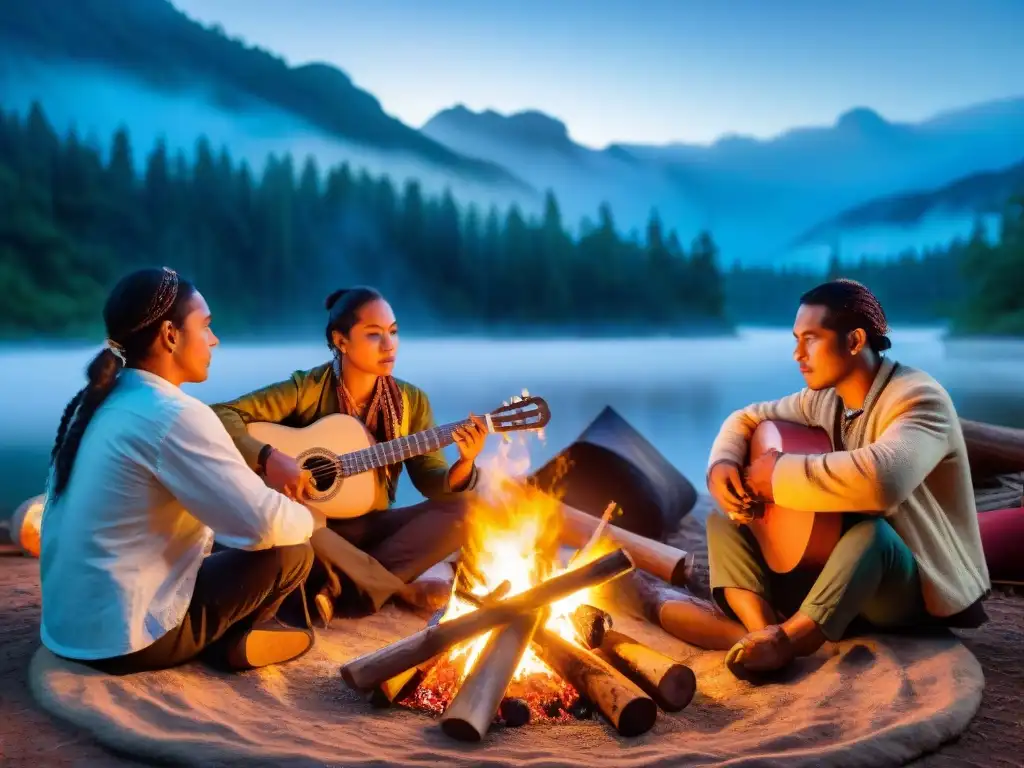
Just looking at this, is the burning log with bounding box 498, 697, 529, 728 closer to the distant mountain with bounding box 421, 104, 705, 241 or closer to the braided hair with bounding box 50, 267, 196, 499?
the braided hair with bounding box 50, 267, 196, 499

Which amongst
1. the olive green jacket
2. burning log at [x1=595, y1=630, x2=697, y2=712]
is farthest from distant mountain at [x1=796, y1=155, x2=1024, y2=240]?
burning log at [x1=595, y1=630, x2=697, y2=712]

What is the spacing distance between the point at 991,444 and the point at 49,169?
13.2m

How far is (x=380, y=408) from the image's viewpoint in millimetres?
3811

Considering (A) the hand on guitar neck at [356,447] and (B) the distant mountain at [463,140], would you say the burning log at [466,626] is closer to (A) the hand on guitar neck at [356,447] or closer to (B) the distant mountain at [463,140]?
(A) the hand on guitar neck at [356,447]

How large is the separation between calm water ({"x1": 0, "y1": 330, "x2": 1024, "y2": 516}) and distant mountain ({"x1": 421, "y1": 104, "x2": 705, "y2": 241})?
229 cm

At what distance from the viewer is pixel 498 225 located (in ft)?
46.1

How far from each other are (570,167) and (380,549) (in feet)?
35.9

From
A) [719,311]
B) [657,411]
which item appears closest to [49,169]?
[657,411]

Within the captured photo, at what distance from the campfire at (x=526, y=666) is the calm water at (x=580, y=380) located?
5642 millimetres

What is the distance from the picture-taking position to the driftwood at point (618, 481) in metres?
5.27

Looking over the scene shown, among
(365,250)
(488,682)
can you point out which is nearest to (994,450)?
(488,682)

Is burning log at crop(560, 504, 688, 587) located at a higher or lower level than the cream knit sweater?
lower

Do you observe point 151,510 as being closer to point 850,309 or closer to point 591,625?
point 591,625

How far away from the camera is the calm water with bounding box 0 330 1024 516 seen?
32.0ft
